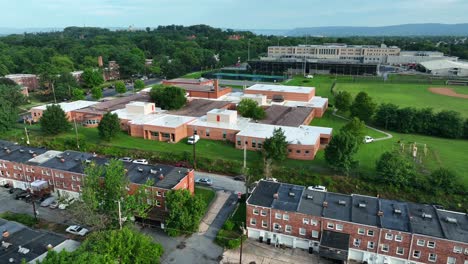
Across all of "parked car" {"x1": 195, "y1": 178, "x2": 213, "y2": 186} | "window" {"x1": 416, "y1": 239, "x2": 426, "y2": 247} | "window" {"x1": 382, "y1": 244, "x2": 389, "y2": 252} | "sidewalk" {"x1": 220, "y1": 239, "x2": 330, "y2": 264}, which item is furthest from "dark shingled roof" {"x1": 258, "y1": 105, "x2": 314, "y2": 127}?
"window" {"x1": 416, "y1": 239, "x2": 426, "y2": 247}

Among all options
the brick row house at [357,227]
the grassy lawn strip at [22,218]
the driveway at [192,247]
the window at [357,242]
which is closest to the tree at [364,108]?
the brick row house at [357,227]

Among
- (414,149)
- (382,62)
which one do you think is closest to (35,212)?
(414,149)

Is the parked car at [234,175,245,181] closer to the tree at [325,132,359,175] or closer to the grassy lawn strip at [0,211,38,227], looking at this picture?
the tree at [325,132,359,175]

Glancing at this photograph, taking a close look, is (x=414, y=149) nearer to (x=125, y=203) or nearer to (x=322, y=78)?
(x=125, y=203)

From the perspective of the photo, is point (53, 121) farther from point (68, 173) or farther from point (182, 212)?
point (182, 212)

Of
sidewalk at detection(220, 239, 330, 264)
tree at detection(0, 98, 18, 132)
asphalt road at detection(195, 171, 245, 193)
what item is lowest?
sidewalk at detection(220, 239, 330, 264)
